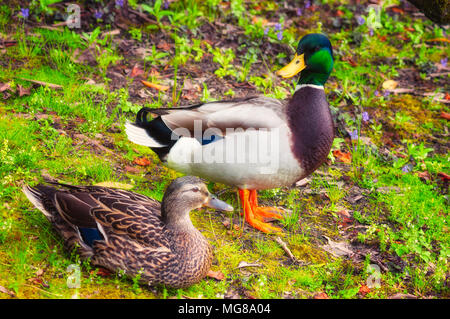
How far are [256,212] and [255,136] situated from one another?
0.64 metres

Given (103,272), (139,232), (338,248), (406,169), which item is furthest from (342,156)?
(103,272)

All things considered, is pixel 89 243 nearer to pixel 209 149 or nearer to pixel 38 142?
pixel 209 149

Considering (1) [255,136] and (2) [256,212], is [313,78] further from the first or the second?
(2) [256,212]

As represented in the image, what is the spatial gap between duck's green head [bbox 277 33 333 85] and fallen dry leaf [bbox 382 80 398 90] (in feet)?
6.86

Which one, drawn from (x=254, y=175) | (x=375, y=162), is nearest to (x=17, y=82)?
(x=254, y=175)

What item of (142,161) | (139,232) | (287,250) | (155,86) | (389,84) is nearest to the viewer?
(139,232)

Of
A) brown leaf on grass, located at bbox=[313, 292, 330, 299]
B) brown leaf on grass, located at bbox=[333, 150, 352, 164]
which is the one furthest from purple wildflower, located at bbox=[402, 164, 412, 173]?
brown leaf on grass, located at bbox=[313, 292, 330, 299]

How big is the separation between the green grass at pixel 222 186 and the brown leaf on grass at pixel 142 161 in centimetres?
4

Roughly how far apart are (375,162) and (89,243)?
2743mm

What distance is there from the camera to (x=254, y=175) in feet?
12.4

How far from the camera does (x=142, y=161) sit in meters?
4.34

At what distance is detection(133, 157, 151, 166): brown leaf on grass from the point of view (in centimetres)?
431

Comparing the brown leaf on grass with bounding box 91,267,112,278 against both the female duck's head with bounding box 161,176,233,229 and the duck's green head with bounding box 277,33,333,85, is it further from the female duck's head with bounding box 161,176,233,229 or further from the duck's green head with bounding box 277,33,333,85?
the duck's green head with bounding box 277,33,333,85

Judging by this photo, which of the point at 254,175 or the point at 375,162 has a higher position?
the point at 254,175
